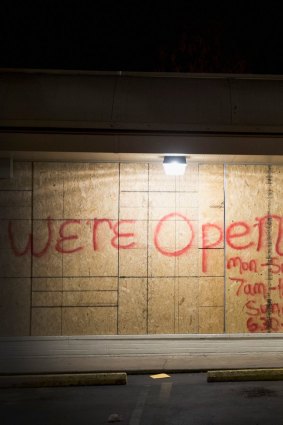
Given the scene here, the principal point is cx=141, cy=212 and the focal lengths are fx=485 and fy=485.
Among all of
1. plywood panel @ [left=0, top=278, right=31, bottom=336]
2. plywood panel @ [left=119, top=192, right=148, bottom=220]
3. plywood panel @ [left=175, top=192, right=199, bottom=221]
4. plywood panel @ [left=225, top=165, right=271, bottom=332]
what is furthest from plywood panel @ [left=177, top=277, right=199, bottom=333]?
plywood panel @ [left=0, top=278, right=31, bottom=336]

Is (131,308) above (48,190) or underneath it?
underneath

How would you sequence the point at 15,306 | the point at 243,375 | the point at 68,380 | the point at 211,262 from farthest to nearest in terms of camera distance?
the point at 211,262
the point at 15,306
the point at 243,375
the point at 68,380

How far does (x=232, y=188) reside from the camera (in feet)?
27.8

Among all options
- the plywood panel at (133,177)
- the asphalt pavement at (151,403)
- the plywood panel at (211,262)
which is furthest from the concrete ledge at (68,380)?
the plywood panel at (133,177)

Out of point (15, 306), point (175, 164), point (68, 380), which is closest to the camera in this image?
point (68, 380)

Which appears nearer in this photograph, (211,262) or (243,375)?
(243,375)

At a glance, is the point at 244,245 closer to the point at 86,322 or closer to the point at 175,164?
the point at 175,164

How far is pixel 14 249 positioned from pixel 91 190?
1.64m

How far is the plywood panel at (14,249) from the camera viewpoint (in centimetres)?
822

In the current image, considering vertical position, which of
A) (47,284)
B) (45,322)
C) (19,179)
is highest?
(19,179)

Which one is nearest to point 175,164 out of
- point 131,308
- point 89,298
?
point 131,308

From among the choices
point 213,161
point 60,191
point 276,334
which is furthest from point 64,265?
point 276,334

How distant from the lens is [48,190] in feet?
27.2

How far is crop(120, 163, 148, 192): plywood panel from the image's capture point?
8.38 meters
